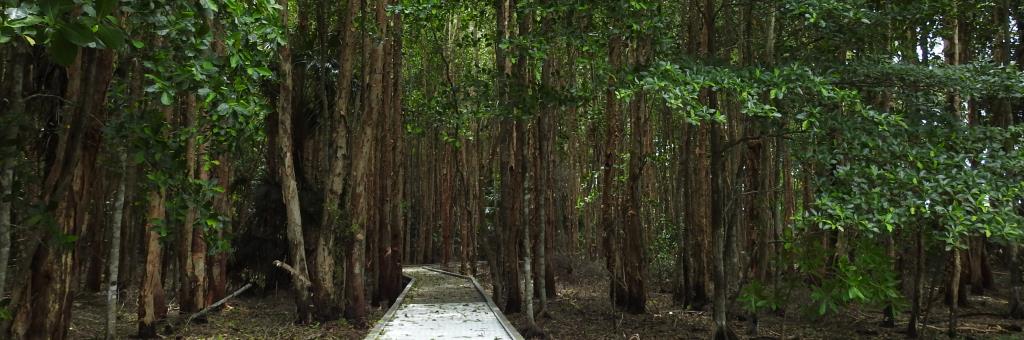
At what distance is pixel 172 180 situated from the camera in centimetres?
543

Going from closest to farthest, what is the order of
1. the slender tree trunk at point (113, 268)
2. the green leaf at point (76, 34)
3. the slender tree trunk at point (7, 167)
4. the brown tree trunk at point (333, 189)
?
the green leaf at point (76, 34) → the slender tree trunk at point (7, 167) → the slender tree trunk at point (113, 268) → the brown tree trunk at point (333, 189)

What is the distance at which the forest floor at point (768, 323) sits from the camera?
34.1 ft

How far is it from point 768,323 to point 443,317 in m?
5.99

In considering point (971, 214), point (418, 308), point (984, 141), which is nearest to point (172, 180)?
point (418, 308)

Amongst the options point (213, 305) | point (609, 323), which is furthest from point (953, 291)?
point (213, 305)

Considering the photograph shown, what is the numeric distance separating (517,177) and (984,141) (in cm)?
689

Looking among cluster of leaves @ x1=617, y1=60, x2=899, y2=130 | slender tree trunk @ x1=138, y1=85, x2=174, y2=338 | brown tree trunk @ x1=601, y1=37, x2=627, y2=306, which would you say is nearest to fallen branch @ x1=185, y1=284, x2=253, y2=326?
slender tree trunk @ x1=138, y1=85, x2=174, y2=338

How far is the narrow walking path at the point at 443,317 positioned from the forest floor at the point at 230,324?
0.76 metres

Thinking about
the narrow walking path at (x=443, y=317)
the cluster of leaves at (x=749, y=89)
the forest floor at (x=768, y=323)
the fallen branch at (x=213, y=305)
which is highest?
the cluster of leaves at (x=749, y=89)

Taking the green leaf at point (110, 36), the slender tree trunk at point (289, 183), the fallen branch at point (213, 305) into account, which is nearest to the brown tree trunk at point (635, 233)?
the slender tree trunk at point (289, 183)

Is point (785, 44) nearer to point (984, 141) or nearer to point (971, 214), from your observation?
point (984, 141)

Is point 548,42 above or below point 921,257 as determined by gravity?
above

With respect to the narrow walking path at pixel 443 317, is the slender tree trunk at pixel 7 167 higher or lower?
higher

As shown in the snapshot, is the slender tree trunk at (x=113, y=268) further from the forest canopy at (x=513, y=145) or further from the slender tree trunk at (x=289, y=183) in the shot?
the slender tree trunk at (x=289, y=183)
